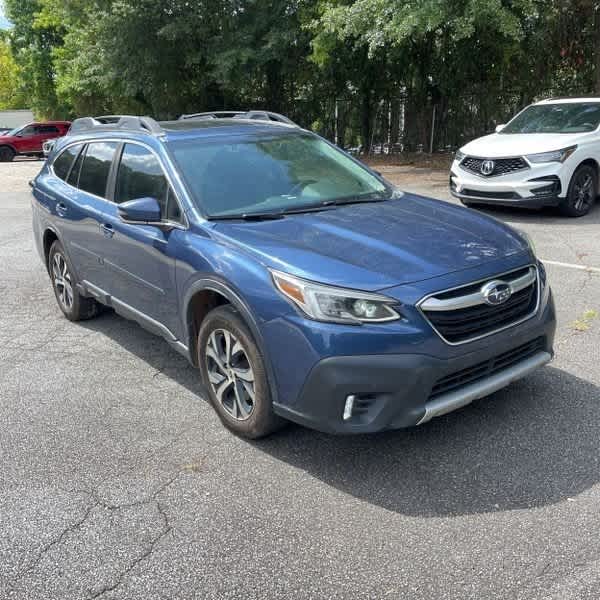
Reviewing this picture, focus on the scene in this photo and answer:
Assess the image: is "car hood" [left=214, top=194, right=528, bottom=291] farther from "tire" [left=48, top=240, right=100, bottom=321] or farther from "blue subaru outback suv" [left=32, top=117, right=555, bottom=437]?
"tire" [left=48, top=240, right=100, bottom=321]

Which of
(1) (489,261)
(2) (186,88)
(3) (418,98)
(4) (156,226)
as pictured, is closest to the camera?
(1) (489,261)

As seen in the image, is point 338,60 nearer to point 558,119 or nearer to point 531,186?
point 558,119

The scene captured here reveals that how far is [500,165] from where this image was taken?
934cm

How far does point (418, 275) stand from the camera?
330 cm

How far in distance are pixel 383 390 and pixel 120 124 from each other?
3.27 metres

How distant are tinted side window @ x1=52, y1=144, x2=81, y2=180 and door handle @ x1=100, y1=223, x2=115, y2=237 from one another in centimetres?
116

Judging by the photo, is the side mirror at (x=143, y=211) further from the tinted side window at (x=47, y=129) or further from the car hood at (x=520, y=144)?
the tinted side window at (x=47, y=129)

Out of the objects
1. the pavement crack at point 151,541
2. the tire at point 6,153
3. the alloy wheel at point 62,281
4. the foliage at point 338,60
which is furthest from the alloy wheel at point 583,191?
the tire at point 6,153

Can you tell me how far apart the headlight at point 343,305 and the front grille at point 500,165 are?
675cm

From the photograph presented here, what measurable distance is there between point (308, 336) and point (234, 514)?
35.2 inches

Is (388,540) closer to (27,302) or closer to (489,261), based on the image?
(489,261)

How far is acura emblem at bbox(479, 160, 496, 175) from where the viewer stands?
938 cm

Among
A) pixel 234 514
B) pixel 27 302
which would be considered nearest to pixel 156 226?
pixel 234 514

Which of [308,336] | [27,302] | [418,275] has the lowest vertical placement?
[27,302]
